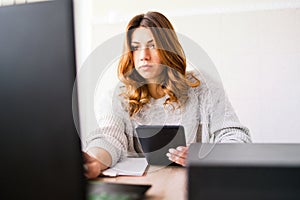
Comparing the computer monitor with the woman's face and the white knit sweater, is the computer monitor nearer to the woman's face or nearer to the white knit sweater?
the white knit sweater

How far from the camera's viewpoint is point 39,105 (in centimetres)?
46

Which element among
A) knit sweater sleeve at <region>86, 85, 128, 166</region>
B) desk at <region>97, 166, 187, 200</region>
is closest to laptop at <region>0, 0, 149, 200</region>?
desk at <region>97, 166, 187, 200</region>

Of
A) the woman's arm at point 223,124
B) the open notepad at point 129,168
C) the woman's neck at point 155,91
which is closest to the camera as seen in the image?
the open notepad at point 129,168

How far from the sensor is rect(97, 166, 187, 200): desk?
2.32ft

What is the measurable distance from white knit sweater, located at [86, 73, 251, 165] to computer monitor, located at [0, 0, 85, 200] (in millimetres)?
577

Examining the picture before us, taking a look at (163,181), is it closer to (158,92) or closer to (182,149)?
(182,149)

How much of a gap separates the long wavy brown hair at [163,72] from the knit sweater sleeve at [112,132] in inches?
2.7

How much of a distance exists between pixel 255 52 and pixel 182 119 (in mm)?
887

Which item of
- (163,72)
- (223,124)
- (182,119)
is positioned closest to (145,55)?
(163,72)

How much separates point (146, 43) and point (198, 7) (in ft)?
2.61

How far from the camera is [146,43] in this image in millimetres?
1372

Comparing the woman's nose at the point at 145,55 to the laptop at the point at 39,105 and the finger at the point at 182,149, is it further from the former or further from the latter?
the laptop at the point at 39,105

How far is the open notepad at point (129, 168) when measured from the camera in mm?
890

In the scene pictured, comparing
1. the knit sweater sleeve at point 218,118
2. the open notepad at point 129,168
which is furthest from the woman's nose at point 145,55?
the open notepad at point 129,168
